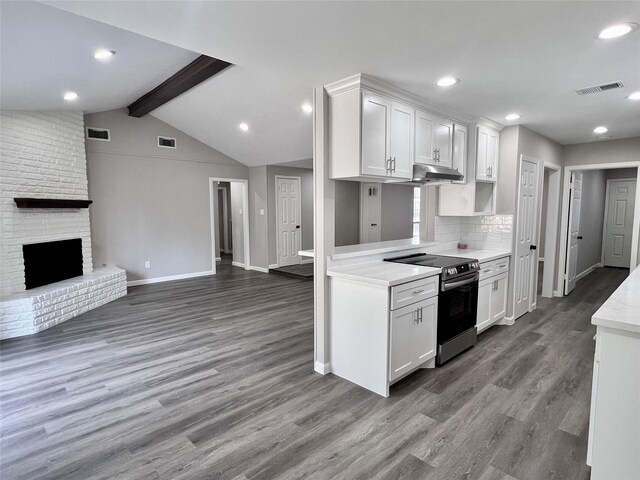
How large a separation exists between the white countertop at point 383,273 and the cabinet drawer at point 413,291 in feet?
0.14

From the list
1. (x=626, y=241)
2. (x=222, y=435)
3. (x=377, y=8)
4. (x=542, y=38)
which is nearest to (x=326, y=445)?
(x=222, y=435)

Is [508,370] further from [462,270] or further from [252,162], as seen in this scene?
[252,162]

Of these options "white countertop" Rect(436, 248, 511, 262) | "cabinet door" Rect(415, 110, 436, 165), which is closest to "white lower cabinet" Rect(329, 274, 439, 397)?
"white countertop" Rect(436, 248, 511, 262)

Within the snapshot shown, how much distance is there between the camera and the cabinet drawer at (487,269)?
3.78 meters

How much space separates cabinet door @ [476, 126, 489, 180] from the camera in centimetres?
407

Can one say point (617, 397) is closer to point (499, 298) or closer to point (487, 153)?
point (499, 298)

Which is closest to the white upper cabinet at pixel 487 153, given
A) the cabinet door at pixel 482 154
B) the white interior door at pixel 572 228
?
the cabinet door at pixel 482 154

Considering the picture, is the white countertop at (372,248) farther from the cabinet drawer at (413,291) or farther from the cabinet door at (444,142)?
the cabinet door at (444,142)

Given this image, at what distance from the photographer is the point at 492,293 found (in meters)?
4.02

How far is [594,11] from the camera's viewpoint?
5.83 feet

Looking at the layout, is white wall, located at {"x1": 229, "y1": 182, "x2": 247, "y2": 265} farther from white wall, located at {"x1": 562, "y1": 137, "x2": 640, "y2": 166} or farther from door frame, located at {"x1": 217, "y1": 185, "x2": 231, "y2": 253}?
white wall, located at {"x1": 562, "y1": 137, "x2": 640, "y2": 166}

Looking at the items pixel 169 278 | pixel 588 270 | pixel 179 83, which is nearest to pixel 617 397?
pixel 179 83

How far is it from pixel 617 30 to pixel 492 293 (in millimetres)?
2750

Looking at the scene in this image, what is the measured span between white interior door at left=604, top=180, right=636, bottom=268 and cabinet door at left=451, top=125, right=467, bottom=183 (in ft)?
21.1
